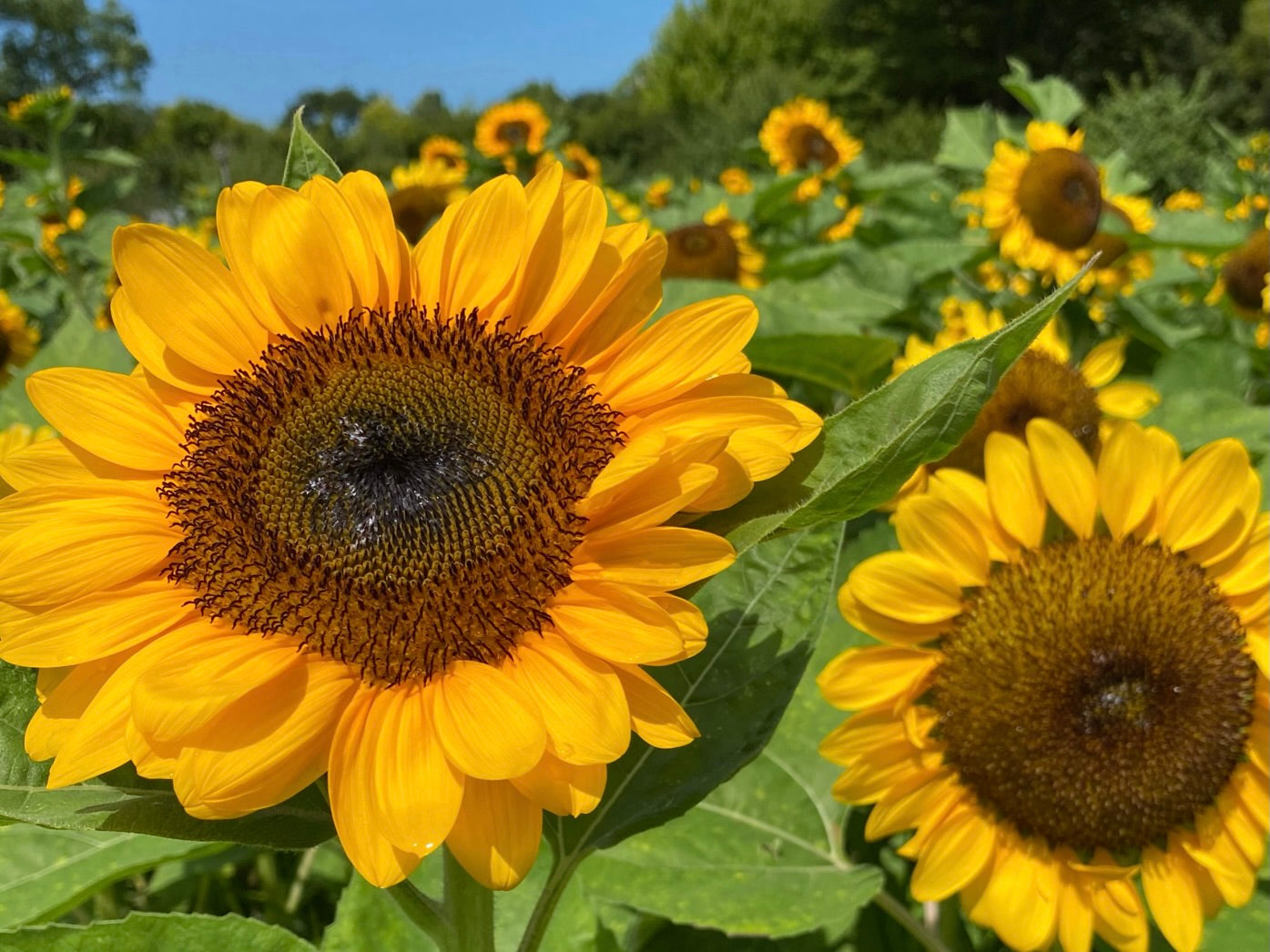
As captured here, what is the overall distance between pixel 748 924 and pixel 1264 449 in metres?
1.26

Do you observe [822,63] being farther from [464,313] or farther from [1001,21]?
[464,313]

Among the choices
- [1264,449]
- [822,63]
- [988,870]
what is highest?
[988,870]

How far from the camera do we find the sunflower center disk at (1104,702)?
3.90ft

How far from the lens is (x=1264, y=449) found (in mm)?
1832

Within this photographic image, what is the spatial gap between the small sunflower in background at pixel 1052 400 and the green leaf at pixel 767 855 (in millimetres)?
376

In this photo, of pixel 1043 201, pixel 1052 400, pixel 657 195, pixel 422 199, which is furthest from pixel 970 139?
pixel 657 195

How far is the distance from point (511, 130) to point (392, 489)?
20.2ft

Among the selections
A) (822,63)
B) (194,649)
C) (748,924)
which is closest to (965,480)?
(748,924)

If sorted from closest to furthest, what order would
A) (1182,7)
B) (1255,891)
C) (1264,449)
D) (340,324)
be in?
(340,324), (1255,891), (1264,449), (1182,7)

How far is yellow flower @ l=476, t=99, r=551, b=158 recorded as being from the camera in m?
6.42

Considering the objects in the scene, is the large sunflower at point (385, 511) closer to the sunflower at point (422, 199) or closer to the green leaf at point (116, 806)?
the green leaf at point (116, 806)

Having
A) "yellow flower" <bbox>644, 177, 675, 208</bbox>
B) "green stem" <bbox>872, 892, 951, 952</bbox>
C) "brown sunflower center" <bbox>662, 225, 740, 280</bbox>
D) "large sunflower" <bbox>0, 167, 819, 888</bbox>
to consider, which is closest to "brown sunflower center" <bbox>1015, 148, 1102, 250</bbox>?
"brown sunflower center" <bbox>662, 225, 740, 280</bbox>

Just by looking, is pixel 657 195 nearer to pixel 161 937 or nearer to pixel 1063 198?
pixel 1063 198

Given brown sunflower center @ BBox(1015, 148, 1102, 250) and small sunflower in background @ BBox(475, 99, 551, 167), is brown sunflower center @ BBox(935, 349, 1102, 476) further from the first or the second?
small sunflower in background @ BBox(475, 99, 551, 167)
